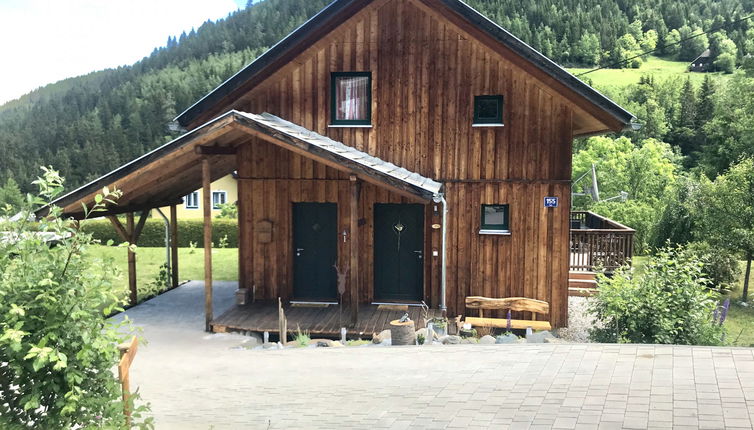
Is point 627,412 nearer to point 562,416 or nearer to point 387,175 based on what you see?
point 562,416

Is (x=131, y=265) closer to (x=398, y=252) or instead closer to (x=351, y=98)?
(x=398, y=252)

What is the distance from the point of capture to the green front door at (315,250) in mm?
14039

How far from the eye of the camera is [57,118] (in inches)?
3647

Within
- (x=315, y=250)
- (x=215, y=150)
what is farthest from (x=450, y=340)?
(x=215, y=150)

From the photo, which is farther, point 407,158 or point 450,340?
point 407,158

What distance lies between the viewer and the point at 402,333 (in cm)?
1062

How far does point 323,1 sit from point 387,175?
90.6m

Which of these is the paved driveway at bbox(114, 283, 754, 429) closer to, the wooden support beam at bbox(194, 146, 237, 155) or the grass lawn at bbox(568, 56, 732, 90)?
the wooden support beam at bbox(194, 146, 237, 155)

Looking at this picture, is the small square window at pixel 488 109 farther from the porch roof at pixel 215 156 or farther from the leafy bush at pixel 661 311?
the leafy bush at pixel 661 311

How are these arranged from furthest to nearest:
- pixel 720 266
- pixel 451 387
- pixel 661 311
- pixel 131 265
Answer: pixel 720 266, pixel 131 265, pixel 661 311, pixel 451 387

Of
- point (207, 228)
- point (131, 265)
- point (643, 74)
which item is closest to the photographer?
point (207, 228)

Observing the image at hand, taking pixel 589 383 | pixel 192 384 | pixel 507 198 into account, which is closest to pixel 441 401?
pixel 589 383

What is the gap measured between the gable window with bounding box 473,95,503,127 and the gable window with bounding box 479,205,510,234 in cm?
191

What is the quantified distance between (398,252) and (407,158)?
7.13ft
